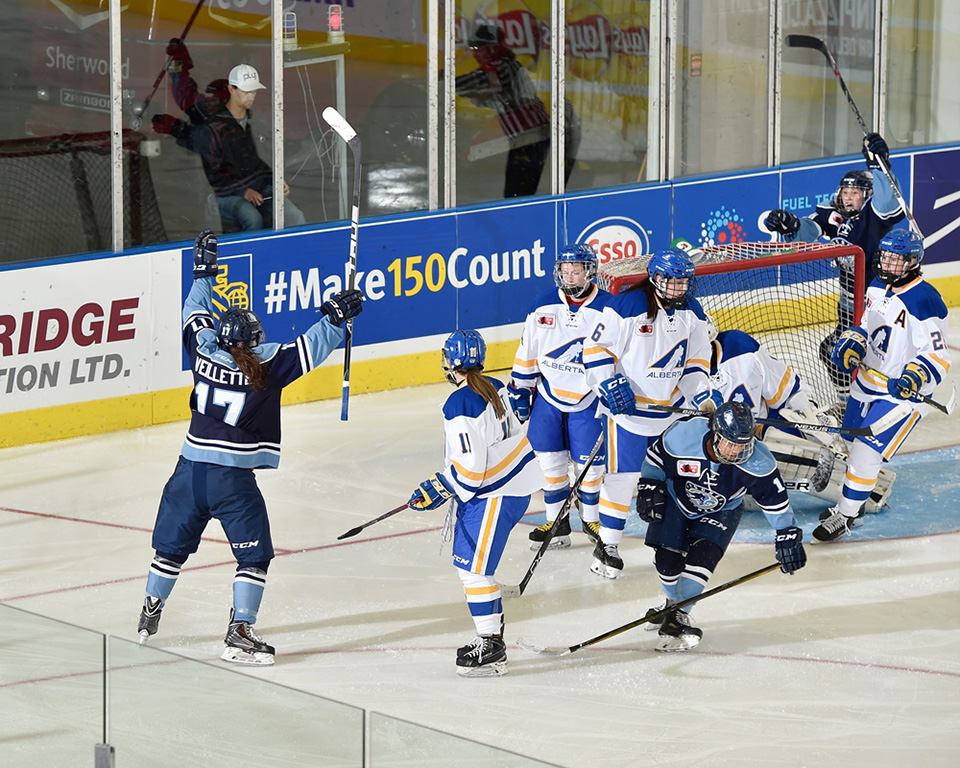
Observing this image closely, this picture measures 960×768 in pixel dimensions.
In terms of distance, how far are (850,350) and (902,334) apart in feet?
0.78

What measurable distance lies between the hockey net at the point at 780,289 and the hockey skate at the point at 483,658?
2398 millimetres

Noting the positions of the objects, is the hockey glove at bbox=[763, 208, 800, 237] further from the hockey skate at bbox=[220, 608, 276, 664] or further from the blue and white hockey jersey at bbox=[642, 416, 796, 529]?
the hockey skate at bbox=[220, 608, 276, 664]

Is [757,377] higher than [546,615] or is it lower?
higher

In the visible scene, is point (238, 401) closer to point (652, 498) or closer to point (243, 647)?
point (243, 647)

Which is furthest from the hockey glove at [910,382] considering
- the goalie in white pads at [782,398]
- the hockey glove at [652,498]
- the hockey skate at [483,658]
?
the hockey skate at [483,658]

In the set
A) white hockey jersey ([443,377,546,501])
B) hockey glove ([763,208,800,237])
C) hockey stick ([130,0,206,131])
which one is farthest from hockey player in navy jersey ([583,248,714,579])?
hockey stick ([130,0,206,131])

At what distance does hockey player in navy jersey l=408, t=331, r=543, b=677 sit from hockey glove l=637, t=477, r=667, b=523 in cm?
35

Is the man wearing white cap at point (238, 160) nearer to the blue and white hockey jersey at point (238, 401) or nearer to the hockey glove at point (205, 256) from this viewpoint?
the hockey glove at point (205, 256)

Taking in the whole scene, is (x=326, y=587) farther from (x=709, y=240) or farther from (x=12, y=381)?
(x=709, y=240)

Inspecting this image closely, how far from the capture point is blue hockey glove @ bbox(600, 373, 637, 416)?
20.8 ft

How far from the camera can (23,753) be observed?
428 cm

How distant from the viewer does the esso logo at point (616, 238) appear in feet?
34.4

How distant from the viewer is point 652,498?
5707 millimetres

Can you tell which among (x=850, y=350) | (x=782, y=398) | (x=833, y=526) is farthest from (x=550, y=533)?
(x=850, y=350)
